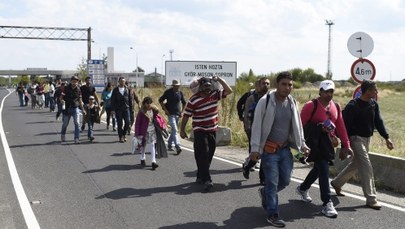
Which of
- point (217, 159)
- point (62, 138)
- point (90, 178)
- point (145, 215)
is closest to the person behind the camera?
point (145, 215)

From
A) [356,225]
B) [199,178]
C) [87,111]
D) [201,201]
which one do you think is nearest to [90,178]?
[199,178]

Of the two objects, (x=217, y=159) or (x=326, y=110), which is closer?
(x=326, y=110)

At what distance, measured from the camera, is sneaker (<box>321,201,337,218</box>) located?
625 centimetres

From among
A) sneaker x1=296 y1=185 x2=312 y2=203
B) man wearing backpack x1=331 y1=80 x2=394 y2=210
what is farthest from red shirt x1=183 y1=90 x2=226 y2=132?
man wearing backpack x1=331 y1=80 x2=394 y2=210

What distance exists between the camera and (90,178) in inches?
344

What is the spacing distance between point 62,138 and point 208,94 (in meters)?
7.30

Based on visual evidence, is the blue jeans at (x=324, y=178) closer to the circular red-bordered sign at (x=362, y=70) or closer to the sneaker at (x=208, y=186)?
the sneaker at (x=208, y=186)

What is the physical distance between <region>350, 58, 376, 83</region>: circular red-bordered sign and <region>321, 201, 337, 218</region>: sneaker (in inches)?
180

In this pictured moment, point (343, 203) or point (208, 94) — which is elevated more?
point (208, 94)

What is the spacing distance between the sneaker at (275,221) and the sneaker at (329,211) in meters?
A: 0.74

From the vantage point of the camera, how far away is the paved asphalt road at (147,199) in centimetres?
609

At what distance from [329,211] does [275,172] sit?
3.05ft

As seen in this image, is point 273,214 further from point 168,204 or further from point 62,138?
point 62,138

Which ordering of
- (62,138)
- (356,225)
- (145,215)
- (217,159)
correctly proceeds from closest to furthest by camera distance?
(356,225) < (145,215) < (217,159) < (62,138)
